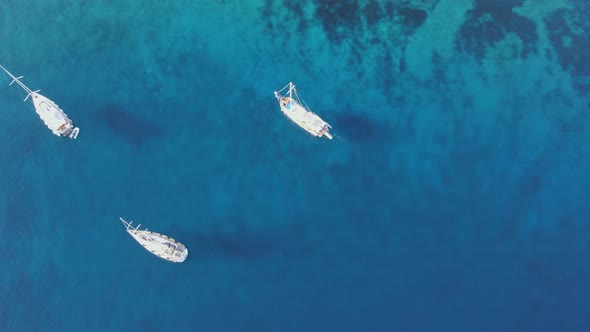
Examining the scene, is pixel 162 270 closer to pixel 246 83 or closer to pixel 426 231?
pixel 246 83

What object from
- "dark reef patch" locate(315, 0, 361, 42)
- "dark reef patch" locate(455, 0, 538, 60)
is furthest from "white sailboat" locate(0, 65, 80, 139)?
"dark reef patch" locate(455, 0, 538, 60)

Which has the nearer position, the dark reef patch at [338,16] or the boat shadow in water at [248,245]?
the boat shadow in water at [248,245]

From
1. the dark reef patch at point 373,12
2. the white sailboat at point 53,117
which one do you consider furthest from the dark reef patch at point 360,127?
the white sailboat at point 53,117

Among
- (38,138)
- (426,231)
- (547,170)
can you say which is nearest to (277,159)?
(426,231)

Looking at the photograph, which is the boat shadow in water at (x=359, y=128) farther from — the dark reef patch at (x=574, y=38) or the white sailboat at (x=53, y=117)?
the white sailboat at (x=53, y=117)

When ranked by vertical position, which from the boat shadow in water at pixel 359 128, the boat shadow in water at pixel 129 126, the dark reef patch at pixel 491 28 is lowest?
the boat shadow in water at pixel 129 126

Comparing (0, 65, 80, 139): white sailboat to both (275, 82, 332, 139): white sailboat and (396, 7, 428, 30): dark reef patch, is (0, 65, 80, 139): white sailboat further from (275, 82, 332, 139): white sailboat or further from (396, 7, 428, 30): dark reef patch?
(396, 7, 428, 30): dark reef patch
